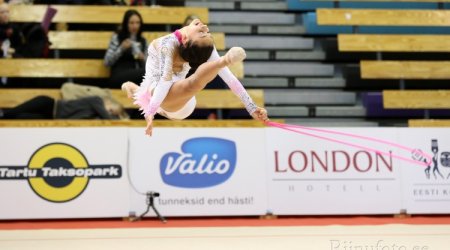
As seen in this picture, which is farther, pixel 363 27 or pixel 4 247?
pixel 363 27

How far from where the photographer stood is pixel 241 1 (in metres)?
9.95

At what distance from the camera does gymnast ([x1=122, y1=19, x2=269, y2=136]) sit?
4.45 metres

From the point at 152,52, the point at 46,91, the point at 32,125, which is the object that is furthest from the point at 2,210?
the point at 152,52

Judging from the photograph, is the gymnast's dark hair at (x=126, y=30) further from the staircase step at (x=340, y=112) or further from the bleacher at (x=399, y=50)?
the bleacher at (x=399, y=50)

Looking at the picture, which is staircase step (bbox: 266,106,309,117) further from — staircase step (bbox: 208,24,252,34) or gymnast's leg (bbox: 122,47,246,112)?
gymnast's leg (bbox: 122,47,246,112)

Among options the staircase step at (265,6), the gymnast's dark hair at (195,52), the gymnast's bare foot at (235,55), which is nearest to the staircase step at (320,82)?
the staircase step at (265,6)

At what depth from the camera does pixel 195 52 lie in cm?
452

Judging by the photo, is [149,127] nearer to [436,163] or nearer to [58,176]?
[58,176]

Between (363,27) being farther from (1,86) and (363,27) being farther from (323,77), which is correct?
(1,86)

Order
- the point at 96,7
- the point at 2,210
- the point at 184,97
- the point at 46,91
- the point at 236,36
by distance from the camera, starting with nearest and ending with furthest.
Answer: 1. the point at 184,97
2. the point at 2,210
3. the point at 46,91
4. the point at 96,7
5. the point at 236,36

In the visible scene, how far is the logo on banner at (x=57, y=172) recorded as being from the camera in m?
6.79

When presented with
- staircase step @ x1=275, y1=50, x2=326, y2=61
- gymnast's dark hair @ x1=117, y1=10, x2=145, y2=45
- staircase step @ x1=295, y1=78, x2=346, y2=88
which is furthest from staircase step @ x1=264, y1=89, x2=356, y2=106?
gymnast's dark hair @ x1=117, y1=10, x2=145, y2=45

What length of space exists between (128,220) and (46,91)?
197 cm

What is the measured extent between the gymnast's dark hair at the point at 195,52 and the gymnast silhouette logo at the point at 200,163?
2.47m
